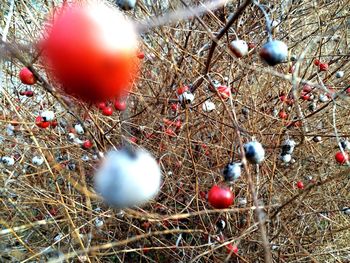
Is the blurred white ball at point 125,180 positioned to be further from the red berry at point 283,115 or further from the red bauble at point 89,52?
the red berry at point 283,115

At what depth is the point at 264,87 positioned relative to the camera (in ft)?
6.14

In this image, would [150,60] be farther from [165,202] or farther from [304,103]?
[304,103]

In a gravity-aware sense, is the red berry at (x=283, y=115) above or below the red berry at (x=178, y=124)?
above

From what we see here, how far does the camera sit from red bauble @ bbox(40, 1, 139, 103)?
386 mm

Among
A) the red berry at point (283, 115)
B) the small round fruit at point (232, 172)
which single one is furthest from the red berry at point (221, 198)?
the red berry at point (283, 115)

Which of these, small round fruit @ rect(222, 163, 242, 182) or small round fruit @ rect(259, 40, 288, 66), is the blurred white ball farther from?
small round fruit @ rect(222, 163, 242, 182)

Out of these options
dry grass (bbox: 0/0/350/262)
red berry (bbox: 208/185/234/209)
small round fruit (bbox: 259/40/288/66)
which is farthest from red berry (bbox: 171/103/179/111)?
small round fruit (bbox: 259/40/288/66)

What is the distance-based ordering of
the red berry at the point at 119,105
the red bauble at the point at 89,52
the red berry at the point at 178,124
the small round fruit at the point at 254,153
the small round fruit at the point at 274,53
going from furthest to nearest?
the red berry at the point at 178,124 < the red berry at the point at 119,105 < the small round fruit at the point at 254,153 < the small round fruit at the point at 274,53 < the red bauble at the point at 89,52

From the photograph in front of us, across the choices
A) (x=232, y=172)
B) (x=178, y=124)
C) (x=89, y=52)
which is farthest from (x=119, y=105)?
(x=89, y=52)

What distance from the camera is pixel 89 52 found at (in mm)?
389

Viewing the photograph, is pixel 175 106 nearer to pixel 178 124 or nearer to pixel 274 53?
pixel 178 124

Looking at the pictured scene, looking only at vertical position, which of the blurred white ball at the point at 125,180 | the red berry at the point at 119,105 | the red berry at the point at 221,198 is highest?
the red berry at the point at 119,105

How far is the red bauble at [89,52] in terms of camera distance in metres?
0.39

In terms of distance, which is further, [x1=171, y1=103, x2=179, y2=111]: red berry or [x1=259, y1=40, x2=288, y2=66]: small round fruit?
[x1=171, y1=103, x2=179, y2=111]: red berry
